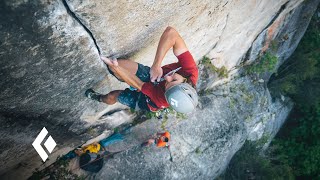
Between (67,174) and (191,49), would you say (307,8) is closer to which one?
(191,49)

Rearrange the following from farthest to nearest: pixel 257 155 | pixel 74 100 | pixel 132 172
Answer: pixel 257 155, pixel 132 172, pixel 74 100

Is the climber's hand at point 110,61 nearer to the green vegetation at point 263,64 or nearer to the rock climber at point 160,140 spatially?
the rock climber at point 160,140

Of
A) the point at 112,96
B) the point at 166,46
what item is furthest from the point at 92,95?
the point at 166,46

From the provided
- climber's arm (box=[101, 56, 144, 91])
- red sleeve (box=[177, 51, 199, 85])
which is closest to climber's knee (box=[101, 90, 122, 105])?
climber's arm (box=[101, 56, 144, 91])

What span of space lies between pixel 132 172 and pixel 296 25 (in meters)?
4.95

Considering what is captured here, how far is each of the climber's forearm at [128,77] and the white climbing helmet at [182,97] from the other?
57cm

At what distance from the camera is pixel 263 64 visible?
22.0ft

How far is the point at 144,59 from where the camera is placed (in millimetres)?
4035

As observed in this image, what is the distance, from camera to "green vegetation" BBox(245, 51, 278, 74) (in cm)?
668

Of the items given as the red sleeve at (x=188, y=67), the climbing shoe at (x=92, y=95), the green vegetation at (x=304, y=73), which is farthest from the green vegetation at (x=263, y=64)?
the climbing shoe at (x=92, y=95)

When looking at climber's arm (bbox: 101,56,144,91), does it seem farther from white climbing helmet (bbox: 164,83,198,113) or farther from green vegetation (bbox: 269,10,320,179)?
green vegetation (bbox: 269,10,320,179)

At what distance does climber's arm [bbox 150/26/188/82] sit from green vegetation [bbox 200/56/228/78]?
75.9 inches

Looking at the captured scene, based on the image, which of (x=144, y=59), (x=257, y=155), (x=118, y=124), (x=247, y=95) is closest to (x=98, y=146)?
(x=118, y=124)

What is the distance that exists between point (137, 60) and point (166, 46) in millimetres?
528
